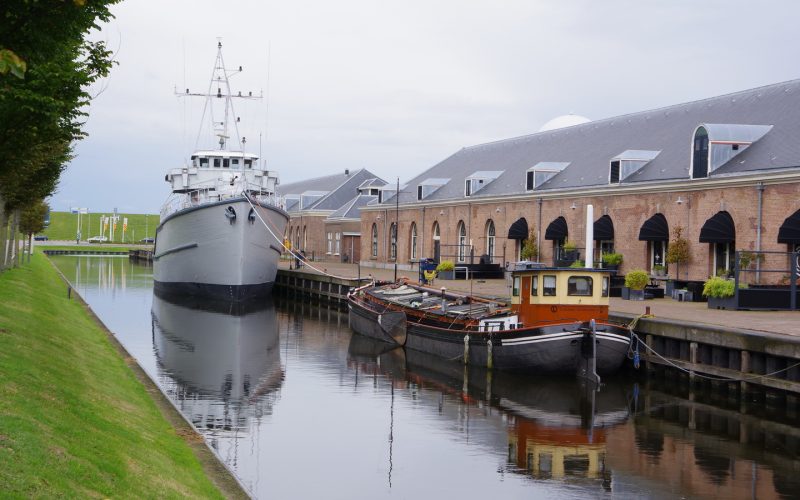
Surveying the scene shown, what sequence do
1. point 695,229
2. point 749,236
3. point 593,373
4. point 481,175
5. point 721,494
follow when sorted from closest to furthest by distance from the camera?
point 721,494
point 593,373
point 749,236
point 695,229
point 481,175

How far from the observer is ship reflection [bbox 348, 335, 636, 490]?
1658 centimetres

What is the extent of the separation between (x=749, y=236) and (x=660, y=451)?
18.7m

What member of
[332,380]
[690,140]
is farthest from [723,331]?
[690,140]

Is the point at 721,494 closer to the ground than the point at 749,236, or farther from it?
closer to the ground

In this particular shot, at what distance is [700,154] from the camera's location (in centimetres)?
3672

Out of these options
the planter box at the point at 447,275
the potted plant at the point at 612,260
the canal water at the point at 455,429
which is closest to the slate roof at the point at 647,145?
the potted plant at the point at 612,260

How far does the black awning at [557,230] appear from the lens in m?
45.3

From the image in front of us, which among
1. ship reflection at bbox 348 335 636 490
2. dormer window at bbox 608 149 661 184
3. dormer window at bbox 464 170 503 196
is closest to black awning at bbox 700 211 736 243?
dormer window at bbox 608 149 661 184

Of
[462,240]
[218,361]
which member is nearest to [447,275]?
[462,240]

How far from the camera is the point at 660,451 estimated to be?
17391 millimetres

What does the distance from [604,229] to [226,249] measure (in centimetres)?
1846

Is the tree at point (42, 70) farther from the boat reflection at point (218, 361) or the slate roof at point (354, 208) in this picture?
the slate roof at point (354, 208)

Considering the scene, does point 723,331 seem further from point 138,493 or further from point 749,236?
point 138,493

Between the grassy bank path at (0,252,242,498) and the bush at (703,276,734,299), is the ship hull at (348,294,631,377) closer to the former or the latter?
the bush at (703,276,734,299)
